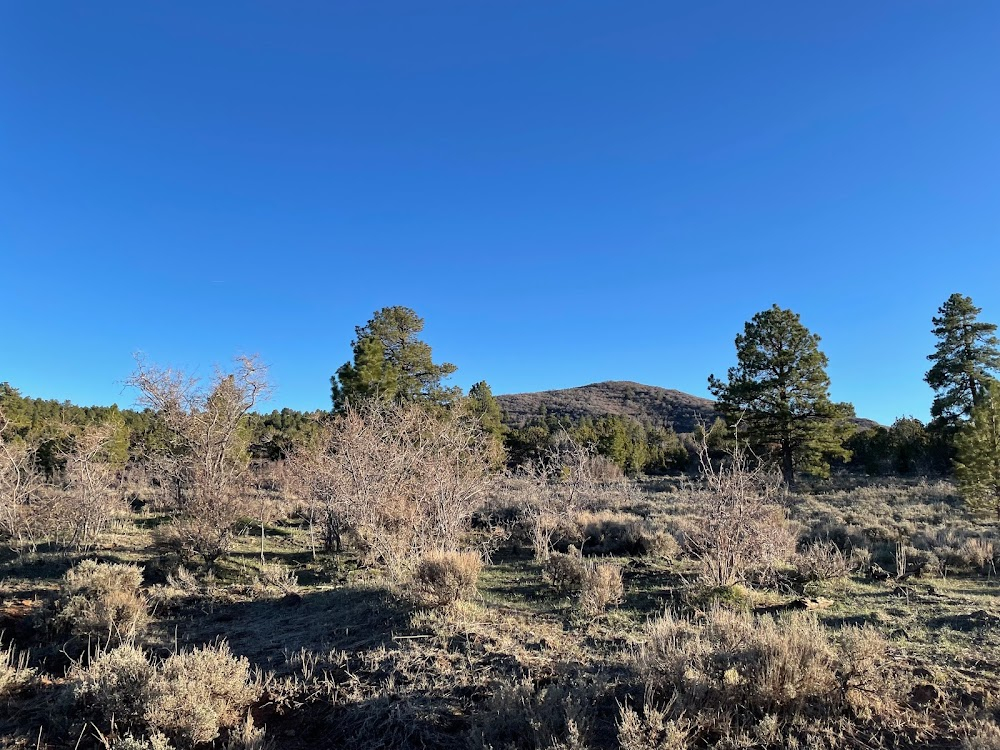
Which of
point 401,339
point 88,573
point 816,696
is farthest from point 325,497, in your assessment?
point 401,339

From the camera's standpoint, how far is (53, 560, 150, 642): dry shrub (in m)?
7.43

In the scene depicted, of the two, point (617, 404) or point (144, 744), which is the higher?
point (617, 404)

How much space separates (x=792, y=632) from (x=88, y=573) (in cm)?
1055

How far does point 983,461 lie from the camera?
17703 mm

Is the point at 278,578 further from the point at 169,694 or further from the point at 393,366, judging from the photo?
the point at 393,366

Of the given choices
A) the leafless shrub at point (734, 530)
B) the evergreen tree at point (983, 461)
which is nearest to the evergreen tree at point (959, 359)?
the evergreen tree at point (983, 461)

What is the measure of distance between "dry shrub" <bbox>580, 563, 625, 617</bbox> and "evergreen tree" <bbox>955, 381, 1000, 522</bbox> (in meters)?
16.0

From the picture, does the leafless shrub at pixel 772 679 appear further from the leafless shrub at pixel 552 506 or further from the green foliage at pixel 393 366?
the green foliage at pixel 393 366

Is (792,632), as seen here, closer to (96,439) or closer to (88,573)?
(88,573)

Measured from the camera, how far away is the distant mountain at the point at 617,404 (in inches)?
3728

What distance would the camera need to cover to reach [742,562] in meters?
8.85

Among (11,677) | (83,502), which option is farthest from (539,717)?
(83,502)

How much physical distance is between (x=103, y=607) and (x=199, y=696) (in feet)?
14.0

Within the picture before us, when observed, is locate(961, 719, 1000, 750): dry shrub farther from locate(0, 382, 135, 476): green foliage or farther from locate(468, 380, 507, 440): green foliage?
locate(468, 380, 507, 440): green foliage
